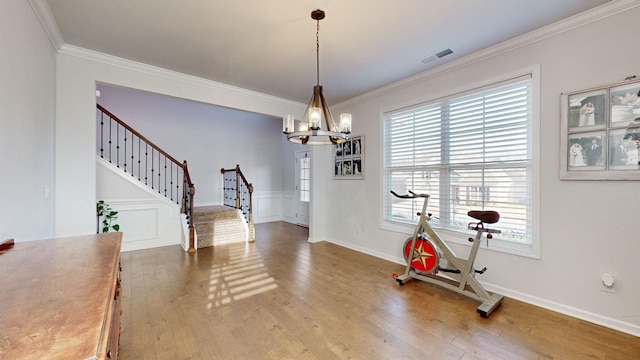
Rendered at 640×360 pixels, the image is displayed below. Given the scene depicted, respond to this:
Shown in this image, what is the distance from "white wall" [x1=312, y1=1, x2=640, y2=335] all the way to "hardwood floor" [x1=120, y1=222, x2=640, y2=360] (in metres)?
0.23

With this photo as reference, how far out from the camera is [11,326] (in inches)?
27.2

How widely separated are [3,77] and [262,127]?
19.8 ft

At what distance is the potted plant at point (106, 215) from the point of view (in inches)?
161

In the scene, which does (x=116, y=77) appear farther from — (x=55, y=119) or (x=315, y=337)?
(x=315, y=337)

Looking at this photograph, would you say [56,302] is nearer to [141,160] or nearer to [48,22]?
[48,22]

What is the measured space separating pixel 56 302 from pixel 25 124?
2137 millimetres

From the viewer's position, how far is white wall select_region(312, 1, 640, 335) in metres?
2.23

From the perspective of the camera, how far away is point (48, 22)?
95.4 inches

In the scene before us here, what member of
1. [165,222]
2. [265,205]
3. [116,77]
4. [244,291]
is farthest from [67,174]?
[265,205]

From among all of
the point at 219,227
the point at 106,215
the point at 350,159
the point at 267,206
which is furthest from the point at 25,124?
the point at 267,206

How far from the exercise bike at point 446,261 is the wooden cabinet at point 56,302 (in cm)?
295

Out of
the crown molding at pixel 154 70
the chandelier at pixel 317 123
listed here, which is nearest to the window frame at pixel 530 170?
the chandelier at pixel 317 123

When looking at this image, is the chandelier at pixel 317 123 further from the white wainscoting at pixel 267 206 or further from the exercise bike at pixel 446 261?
the white wainscoting at pixel 267 206

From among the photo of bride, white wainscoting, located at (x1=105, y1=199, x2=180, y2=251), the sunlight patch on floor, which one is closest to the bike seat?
the photo of bride
